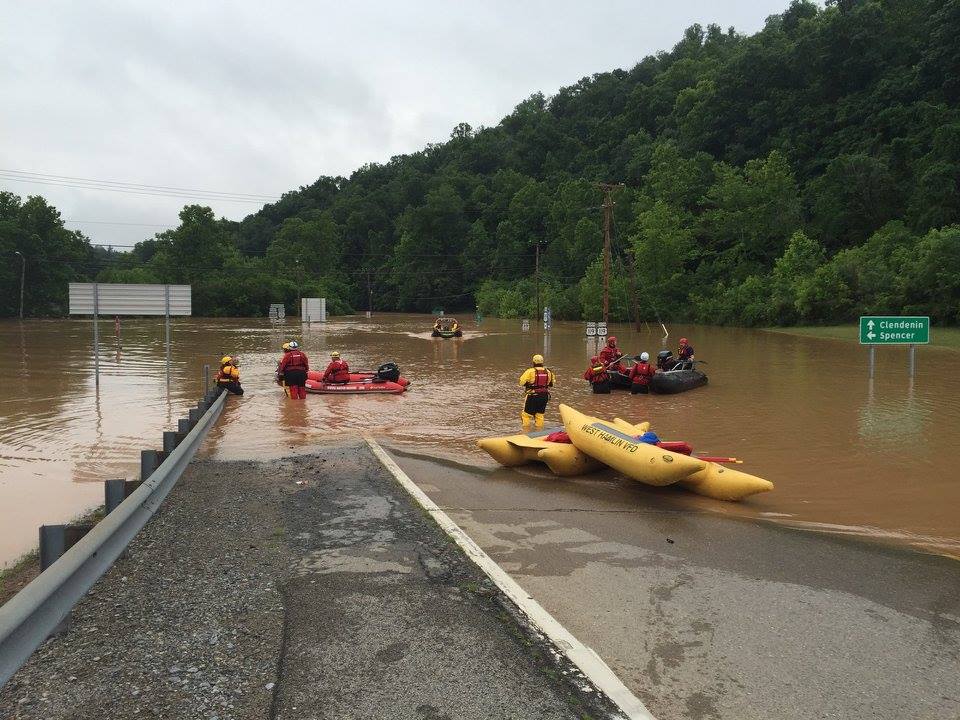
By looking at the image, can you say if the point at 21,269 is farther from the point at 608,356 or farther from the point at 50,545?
the point at 50,545

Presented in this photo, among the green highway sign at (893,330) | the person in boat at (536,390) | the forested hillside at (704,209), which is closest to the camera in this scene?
the person in boat at (536,390)

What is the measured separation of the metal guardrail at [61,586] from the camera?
2.71 metres

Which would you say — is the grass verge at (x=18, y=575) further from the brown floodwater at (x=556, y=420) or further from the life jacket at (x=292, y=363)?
the life jacket at (x=292, y=363)

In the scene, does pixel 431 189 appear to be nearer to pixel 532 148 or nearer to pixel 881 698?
pixel 532 148

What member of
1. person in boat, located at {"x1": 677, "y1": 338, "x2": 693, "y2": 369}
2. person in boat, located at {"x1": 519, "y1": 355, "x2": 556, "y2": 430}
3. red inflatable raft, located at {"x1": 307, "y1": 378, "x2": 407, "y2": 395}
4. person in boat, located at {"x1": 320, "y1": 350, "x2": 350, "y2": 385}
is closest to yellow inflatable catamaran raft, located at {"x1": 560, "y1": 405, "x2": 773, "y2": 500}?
person in boat, located at {"x1": 519, "y1": 355, "x2": 556, "y2": 430}

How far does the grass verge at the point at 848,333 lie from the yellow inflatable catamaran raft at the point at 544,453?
2945 centimetres

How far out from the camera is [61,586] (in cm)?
322

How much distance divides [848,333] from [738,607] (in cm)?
4315

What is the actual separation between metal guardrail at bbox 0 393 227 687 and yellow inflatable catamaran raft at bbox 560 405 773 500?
16.7 feet

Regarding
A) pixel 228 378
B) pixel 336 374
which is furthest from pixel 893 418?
pixel 228 378

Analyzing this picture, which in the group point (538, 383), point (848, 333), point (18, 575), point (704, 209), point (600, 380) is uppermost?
point (704, 209)

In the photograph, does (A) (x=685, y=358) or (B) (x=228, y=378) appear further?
(A) (x=685, y=358)

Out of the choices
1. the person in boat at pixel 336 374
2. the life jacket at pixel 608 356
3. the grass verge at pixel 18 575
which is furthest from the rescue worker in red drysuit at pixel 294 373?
the grass verge at pixel 18 575

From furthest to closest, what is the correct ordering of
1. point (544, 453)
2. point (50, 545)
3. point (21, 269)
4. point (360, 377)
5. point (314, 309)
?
point (314, 309) → point (21, 269) → point (360, 377) → point (544, 453) → point (50, 545)
